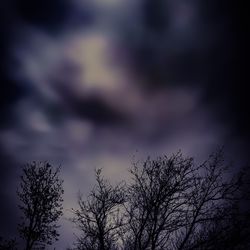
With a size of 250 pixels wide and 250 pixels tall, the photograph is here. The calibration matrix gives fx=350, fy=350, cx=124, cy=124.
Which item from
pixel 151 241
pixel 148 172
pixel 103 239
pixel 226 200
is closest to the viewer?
pixel 226 200

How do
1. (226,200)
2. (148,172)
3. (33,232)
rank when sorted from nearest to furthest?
(226,200)
(148,172)
(33,232)

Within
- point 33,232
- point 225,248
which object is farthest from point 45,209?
point 225,248

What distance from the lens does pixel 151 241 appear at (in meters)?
16.5

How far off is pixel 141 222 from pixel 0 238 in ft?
58.8

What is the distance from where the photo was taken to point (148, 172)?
58.6 ft

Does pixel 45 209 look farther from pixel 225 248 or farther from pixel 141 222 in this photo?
pixel 225 248

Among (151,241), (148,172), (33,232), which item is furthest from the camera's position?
(33,232)

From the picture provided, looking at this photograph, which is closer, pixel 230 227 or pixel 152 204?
pixel 230 227

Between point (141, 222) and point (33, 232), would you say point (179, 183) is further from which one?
point (33, 232)

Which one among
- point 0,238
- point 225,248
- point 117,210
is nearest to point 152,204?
point 117,210

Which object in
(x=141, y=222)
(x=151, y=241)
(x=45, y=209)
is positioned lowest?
(x=151, y=241)

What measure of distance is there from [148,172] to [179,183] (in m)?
1.77

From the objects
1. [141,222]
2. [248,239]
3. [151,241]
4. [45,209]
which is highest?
[45,209]

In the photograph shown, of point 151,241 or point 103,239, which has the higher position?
point 103,239
